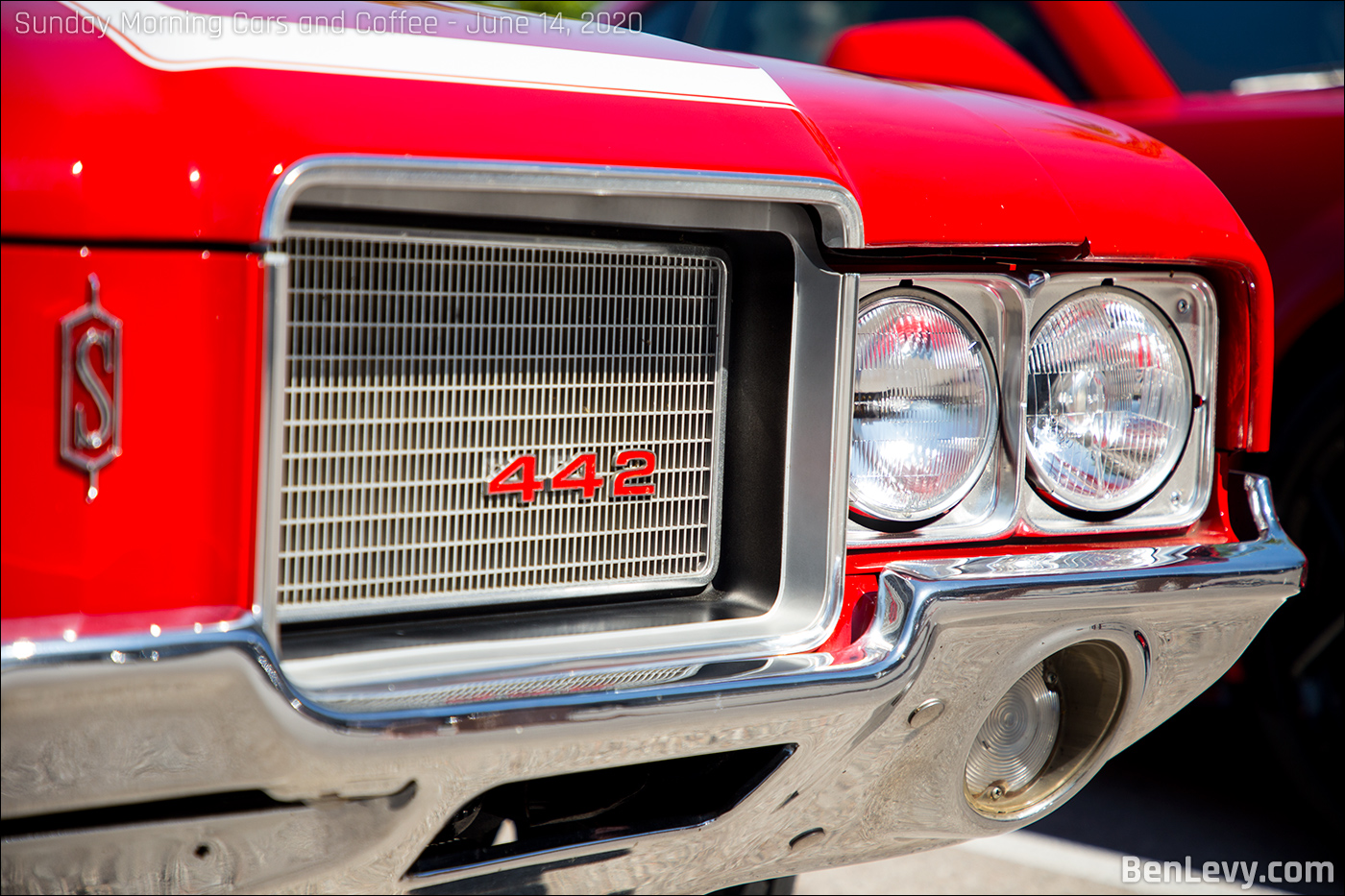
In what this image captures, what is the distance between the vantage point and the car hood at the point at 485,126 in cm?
106

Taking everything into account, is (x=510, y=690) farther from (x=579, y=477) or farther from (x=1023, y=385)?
(x=1023, y=385)

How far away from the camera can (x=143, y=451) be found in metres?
1.09

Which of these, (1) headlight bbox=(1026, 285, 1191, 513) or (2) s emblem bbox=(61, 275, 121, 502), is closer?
(2) s emblem bbox=(61, 275, 121, 502)

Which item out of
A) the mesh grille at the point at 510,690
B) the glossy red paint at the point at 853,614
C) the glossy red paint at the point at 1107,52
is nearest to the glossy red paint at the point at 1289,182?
the glossy red paint at the point at 1107,52

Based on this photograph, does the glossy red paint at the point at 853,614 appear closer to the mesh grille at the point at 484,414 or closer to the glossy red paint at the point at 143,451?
the mesh grille at the point at 484,414

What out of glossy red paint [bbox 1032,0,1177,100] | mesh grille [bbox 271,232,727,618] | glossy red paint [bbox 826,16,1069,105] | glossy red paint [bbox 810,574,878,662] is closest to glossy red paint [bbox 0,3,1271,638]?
mesh grille [bbox 271,232,727,618]

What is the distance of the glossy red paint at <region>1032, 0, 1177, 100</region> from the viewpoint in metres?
2.78

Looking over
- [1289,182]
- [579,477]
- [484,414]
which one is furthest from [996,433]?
[1289,182]

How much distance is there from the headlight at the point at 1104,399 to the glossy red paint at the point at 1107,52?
4.54ft

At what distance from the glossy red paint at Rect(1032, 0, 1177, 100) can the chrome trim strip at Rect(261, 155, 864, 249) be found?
67.6 inches

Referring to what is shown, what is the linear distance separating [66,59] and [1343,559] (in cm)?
240

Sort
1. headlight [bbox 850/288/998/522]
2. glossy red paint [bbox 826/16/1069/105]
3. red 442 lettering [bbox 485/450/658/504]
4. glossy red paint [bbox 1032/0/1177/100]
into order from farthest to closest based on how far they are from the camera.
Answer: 1. glossy red paint [bbox 1032/0/1177/100]
2. glossy red paint [bbox 826/16/1069/105]
3. headlight [bbox 850/288/998/522]
4. red 442 lettering [bbox 485/450/658/504]

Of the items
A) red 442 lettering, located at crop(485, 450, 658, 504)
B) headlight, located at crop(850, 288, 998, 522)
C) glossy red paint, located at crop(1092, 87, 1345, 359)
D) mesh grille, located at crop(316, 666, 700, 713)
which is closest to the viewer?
mesh grille, located at crop(316, 666, 700, 713)

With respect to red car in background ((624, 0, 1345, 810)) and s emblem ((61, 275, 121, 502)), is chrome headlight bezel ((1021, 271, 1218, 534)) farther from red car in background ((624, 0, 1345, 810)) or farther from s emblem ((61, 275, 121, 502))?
s emblem ((61, 275, 121, 502))
